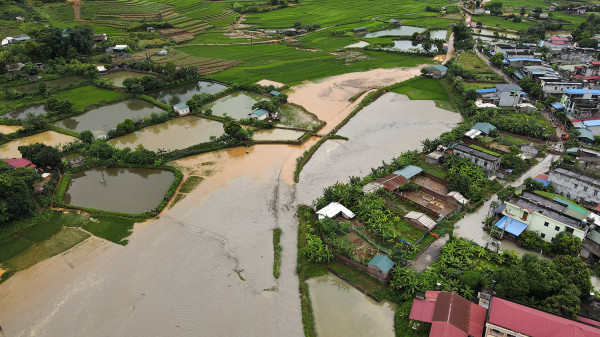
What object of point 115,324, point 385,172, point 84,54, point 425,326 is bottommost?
point 115,324

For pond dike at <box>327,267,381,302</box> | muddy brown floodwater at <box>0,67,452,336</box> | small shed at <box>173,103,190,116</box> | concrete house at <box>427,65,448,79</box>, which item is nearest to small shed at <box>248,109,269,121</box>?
muddy brown floodwater at <box>0,67,452,336</box>

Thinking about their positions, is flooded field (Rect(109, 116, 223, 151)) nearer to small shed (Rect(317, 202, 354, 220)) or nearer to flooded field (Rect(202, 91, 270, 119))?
flooded field (Rect(202, 91, 270, 119))

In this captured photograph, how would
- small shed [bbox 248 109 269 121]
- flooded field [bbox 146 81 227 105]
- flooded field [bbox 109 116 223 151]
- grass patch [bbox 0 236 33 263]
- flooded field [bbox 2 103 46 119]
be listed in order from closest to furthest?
grass patch [bbox 0 236 33 263] < flooded field [bbox 109 116 223 151] < small shed [bbox 248 109 269 121] < flooded field [bbox 2 103 46 119] < flooded field [bbox 146 81 227 105]

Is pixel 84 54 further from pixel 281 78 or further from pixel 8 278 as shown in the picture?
pixel 8 278

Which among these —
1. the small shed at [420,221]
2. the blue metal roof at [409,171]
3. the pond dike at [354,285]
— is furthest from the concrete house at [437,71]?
the pond dike at [354,285]

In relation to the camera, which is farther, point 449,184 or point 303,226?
point 449,184

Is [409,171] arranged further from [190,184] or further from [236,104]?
[236,104]

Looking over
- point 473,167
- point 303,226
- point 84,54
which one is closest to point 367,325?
point 303,226
